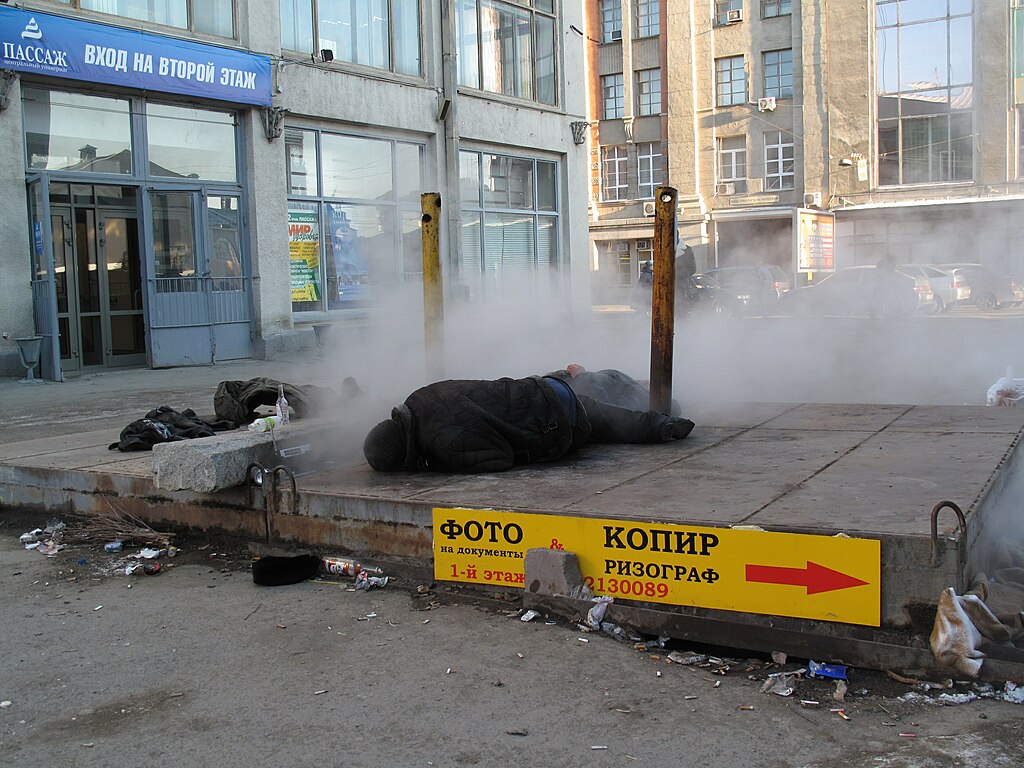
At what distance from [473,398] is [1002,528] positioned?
1.92 m

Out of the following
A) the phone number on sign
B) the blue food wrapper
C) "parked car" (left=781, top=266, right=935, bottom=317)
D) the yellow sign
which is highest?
"parked car" (left=781, top=266, right=935, bottom=317)

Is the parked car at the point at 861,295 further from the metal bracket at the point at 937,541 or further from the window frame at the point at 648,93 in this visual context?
the window frame at the point at 648,93

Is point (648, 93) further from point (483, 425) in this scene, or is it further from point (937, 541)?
point (937, 541)

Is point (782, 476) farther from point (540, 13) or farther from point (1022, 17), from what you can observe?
point (540, 13)

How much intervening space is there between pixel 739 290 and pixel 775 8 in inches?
645

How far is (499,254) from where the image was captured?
47.9 ft

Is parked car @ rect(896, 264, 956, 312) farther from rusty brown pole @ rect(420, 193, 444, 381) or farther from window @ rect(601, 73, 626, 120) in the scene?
window @ rect(601, 73, 626, 120)

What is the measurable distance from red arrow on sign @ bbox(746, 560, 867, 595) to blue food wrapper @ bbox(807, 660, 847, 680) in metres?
0.18

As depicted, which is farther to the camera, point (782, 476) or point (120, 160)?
point (120, 160)

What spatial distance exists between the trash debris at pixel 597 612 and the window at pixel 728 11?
2656 centimetres

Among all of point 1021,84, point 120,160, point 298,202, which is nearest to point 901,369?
point 1021,84

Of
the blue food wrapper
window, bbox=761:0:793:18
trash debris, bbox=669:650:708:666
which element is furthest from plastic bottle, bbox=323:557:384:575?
window, bbox=761:0:793:18

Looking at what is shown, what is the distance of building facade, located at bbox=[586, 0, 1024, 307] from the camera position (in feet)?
27.3

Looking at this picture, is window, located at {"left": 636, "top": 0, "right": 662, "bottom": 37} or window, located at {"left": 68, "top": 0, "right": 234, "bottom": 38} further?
window, located at {"left": 636, "top": 0, "right": 662, "bottom": 37}
